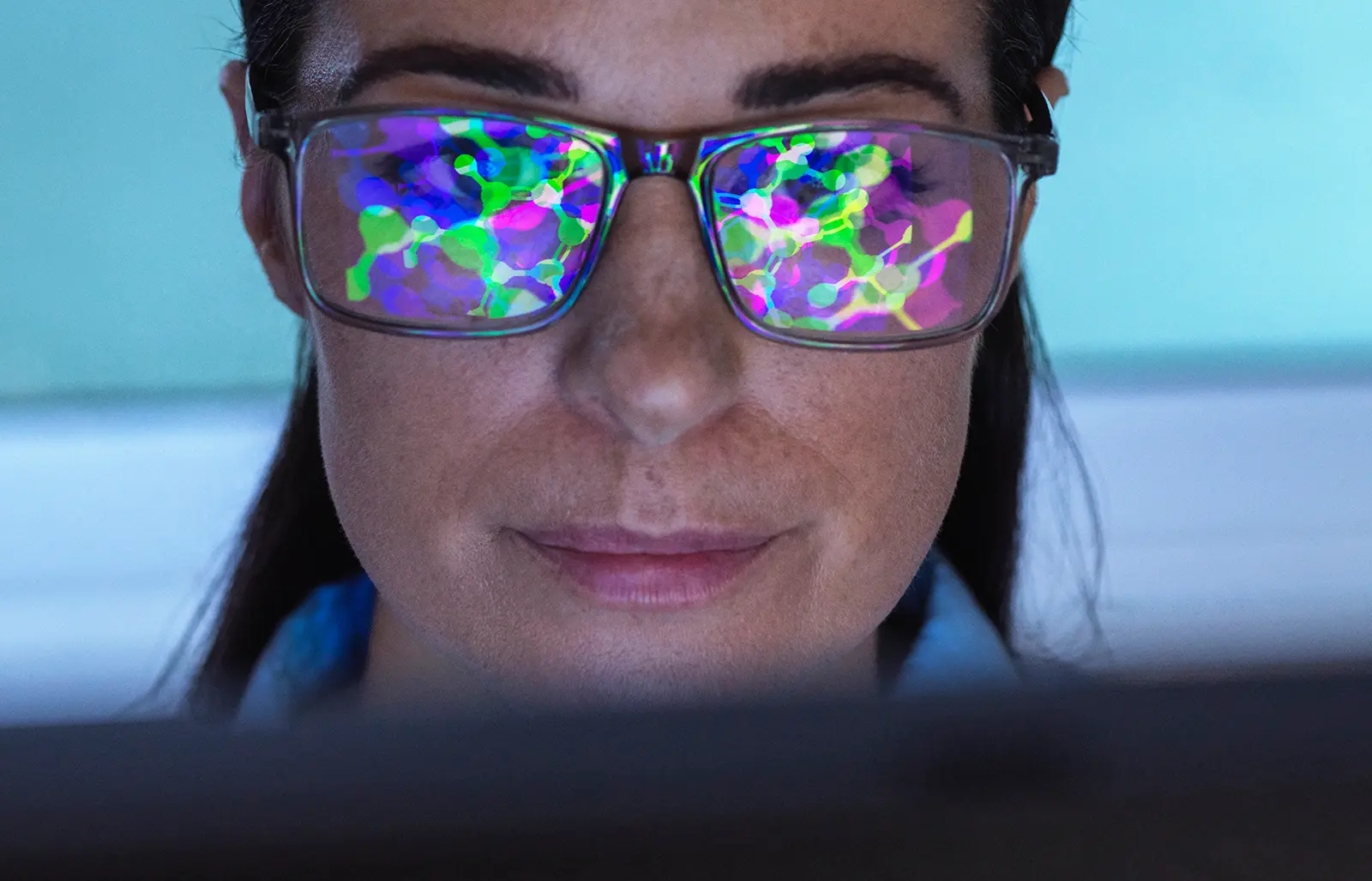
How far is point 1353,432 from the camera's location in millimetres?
2934

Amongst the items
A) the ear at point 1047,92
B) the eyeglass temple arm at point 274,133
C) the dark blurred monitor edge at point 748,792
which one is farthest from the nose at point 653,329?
the dark blurred monitor edge at point 748,792

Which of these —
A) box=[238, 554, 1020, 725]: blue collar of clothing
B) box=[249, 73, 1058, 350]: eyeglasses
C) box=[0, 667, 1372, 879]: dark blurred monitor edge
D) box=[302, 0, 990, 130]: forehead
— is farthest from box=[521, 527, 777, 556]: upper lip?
box=[0, 667, 1372, 879]: dark blurred monitor edge

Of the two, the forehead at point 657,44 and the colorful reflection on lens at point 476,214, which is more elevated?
the forehead at point 657,44

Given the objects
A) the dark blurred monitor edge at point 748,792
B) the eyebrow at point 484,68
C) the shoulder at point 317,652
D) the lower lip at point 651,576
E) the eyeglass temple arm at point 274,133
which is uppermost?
the eyebrow at point 484,68

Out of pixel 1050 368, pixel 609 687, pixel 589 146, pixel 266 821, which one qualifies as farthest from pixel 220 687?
pixel 266 821

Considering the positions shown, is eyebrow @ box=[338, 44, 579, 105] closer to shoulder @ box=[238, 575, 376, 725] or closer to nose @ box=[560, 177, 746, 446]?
nose @ box=[560, 177, 746, 446]

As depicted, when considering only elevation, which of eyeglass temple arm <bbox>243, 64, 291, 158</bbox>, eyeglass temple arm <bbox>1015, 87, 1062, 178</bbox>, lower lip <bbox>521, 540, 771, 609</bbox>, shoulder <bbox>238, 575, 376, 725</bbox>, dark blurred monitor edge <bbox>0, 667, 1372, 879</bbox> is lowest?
shoulder <bbox>238, 575, 376, 725</bbox>

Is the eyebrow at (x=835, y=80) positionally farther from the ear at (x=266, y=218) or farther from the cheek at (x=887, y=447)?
the ear at (x=266, y=218)

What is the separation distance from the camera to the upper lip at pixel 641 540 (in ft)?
2.96

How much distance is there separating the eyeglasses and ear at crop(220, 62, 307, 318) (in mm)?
193

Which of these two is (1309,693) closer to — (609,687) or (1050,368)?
(609,687)

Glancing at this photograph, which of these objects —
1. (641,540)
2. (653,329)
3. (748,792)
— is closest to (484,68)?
(653,329)

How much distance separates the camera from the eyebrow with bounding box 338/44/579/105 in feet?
2.88

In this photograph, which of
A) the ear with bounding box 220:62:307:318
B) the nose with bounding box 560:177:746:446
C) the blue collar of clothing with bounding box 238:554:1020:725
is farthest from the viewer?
the blue collar of clothing with bounding box 238:554:1020:725
